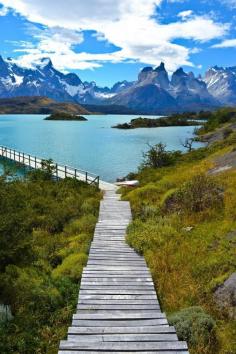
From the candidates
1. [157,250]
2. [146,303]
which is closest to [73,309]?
[146,303]

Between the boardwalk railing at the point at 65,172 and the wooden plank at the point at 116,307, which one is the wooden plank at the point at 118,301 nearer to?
the wooden plank at the point at 116,307

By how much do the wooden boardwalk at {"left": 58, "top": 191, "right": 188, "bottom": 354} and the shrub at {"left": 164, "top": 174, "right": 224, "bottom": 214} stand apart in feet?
16.2

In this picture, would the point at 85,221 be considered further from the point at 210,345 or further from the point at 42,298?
the point at 210,345

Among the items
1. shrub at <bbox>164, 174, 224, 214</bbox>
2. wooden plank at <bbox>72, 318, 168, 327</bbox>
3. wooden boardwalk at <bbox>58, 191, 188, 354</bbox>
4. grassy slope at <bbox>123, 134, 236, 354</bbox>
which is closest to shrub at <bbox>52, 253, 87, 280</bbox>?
wooden boardwalk at <bbox>58, 191, 188, 354</bbox>

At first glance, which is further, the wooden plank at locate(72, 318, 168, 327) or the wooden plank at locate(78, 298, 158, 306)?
the wooden plank at locate(78, 298, 158, 306)

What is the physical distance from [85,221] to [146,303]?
11627mm

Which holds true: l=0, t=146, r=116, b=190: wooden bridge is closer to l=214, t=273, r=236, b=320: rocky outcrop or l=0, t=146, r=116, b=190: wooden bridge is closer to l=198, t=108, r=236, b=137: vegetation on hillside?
l=214, t=273, r=236, b=320: rocky outcrop

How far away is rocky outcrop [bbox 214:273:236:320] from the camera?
12916 mm

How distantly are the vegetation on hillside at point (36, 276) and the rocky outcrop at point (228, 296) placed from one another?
4.44 meters

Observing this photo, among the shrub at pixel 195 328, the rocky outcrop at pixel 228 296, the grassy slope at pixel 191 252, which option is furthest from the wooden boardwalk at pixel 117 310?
the rocky outcrop at pixel 228 296

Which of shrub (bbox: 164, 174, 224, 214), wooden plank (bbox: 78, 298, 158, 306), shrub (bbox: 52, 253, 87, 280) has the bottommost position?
shrub (bbox: 52, 253, 87, 280)

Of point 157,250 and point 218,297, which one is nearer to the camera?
point 218,297

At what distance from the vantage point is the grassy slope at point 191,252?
13.6m

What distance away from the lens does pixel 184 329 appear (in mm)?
11594
